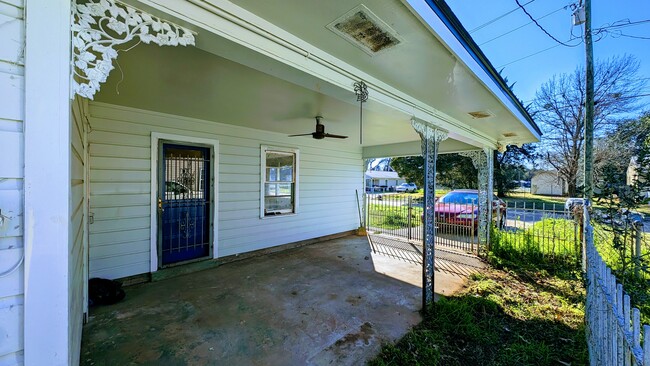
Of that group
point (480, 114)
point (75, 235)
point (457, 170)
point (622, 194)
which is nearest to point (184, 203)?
point (75, 235)

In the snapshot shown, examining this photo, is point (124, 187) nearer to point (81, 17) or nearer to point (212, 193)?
point (212, 193)

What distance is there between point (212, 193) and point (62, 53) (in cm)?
Answer: 369

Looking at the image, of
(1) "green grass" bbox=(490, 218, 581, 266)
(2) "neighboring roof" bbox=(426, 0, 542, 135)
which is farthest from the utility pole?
(2) "neighboring roof" bbox=(426, 0, 542, 135)

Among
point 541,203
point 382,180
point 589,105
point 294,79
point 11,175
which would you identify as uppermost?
point 589,105

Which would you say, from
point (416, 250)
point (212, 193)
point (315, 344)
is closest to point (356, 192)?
point (416, 250)

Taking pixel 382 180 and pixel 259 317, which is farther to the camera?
pixel 382 180

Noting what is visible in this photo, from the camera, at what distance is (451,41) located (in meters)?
1.86

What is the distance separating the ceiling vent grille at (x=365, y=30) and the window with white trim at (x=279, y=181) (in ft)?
12.0

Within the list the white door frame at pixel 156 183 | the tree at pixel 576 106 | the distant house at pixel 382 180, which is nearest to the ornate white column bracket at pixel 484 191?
the white door frame at pixel 156 183

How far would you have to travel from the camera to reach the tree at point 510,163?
773 inches

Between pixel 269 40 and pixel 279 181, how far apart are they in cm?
404

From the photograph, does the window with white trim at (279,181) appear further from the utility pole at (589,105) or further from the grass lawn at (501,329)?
the utility pole at (589,105)

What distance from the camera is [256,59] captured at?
67.2 inches

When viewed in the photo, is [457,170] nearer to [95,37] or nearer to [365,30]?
[365,30]
